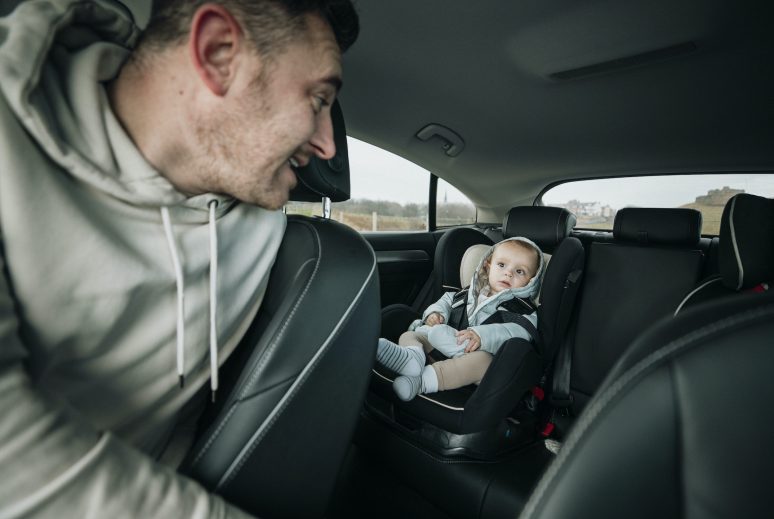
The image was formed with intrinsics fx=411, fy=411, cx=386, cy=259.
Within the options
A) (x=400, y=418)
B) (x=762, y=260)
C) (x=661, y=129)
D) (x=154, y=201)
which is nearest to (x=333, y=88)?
(x=154, y=201)

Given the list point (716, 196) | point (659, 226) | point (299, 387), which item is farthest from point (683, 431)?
point (716, 196)

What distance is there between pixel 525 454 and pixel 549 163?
2313mm

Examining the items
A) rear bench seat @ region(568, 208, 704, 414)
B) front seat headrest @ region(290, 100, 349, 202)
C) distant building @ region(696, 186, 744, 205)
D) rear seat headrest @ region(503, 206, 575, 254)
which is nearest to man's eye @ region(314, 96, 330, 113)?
front seat headrest @ region(290, 100, 349, 202)

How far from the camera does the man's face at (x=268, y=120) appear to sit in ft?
2.65

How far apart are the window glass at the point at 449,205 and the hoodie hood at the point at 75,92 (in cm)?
299

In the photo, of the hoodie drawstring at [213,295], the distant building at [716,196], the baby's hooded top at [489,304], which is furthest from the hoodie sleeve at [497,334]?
the distant building at [716,196]

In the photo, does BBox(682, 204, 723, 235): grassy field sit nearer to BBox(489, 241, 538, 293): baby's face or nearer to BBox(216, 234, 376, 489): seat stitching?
BBox(489, 241, 538, 293): baby's face

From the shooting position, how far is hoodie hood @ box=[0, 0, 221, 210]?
0.60 m

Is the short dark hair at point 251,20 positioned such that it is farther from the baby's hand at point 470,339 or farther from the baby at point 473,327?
the baby's hand at point 470,339

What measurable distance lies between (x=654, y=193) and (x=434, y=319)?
7.57ft

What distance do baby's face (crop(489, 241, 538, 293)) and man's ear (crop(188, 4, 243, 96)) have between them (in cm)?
184

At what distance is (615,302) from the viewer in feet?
7.74

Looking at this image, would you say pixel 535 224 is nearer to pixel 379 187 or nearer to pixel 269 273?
pixel 379 187

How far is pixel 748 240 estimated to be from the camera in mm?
1477
